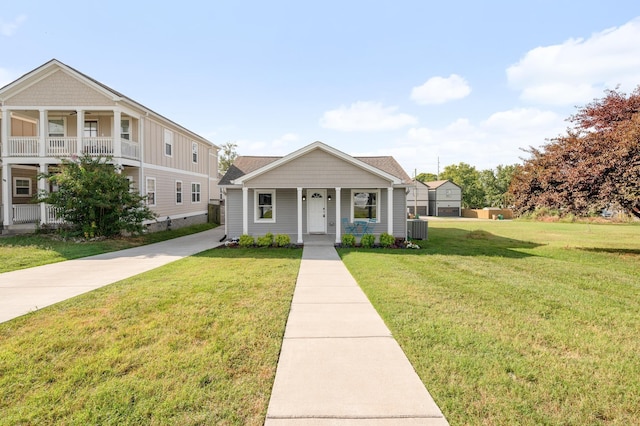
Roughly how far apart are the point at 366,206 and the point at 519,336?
11.3 metres

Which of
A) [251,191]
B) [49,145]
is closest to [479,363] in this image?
[251,191]

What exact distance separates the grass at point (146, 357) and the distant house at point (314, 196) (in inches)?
306

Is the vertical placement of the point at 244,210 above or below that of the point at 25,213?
above

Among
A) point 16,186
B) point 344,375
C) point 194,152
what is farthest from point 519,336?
point 16,186

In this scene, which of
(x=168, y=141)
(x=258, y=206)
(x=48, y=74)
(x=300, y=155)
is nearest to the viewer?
(x=300, y=155)

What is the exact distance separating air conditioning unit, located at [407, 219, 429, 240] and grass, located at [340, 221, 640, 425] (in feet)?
20.3

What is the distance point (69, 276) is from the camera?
7656 mm

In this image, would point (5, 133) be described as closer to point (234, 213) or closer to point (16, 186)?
point (16, 186)

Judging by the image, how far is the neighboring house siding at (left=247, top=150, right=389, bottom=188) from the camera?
1364cm

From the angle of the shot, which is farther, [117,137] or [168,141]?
[168,141]

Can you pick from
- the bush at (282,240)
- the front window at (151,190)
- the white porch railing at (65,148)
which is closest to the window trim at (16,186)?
the white porch railing at (65,148)

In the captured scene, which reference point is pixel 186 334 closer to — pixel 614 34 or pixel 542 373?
pixel 542 373

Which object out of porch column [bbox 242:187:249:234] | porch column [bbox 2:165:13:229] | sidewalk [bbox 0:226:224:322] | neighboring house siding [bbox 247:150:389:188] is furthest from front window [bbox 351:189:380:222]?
porch column [bbox 2:165:13:229]

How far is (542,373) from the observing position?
3.34 metres
